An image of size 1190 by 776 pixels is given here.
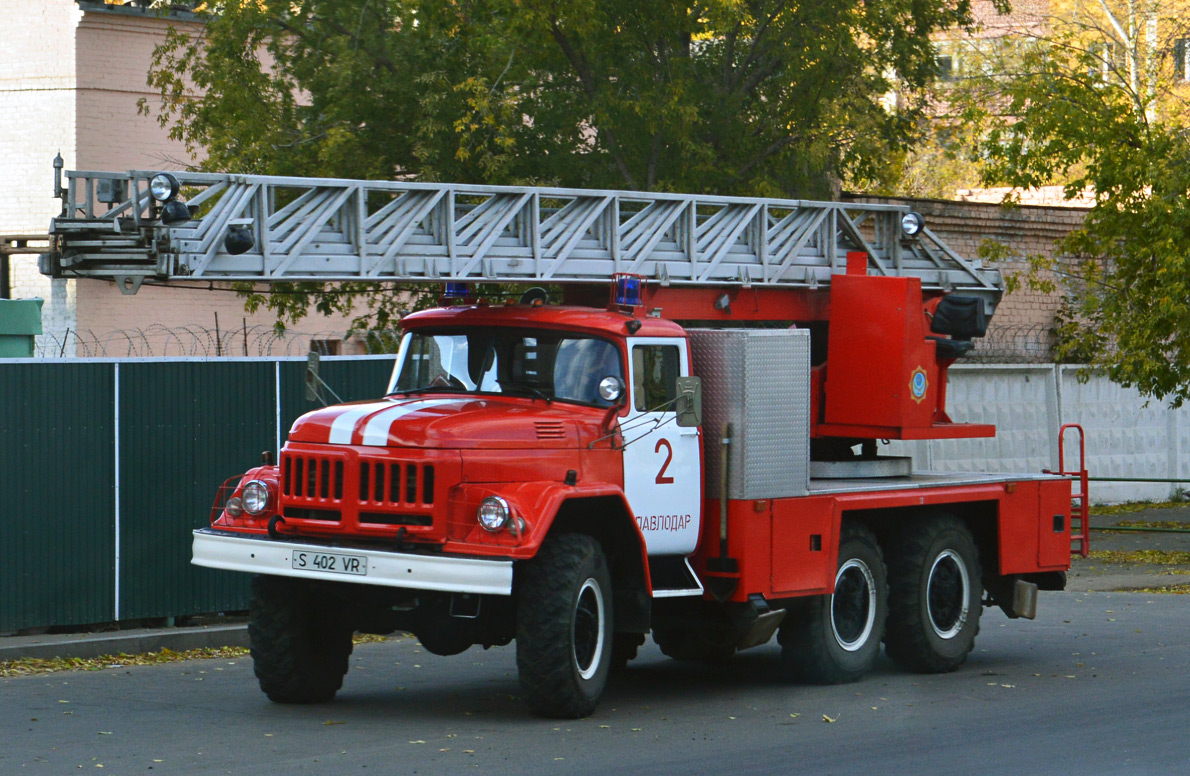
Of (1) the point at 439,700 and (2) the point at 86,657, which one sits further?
(2) the point at 86,657

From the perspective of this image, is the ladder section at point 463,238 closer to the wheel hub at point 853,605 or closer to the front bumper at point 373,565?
the front bumper at point 373,565

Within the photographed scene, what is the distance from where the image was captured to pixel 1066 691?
11.2m

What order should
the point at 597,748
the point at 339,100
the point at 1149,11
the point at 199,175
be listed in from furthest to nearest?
the point at 1149,11, the point at 339,100, the point at 199,175, the point at 597,748

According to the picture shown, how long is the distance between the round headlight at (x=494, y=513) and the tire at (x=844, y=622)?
119 inches

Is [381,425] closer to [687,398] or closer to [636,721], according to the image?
[687,398]

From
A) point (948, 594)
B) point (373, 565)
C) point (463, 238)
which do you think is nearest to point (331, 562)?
point (373, 565)

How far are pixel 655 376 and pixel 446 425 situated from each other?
5.58 ft

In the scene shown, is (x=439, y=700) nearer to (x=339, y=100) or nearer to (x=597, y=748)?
(x=597, y=748)

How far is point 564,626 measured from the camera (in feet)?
30.8

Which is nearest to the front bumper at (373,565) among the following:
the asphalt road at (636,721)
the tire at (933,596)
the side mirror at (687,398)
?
the asphalt road at (636,721)

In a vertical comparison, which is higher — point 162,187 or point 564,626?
point 162,187

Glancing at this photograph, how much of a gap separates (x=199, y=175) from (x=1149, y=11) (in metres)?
37.5

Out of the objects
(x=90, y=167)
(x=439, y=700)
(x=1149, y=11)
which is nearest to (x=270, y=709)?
(x=439, y=700)

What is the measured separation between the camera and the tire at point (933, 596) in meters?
12.2
